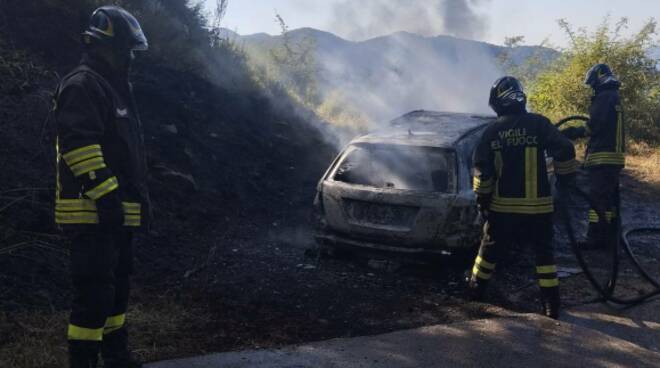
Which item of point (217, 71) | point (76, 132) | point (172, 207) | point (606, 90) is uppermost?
point (217, 71)

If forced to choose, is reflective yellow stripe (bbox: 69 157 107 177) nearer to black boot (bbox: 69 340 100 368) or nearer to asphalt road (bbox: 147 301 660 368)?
black boot (bbox: 69 340 100 368)

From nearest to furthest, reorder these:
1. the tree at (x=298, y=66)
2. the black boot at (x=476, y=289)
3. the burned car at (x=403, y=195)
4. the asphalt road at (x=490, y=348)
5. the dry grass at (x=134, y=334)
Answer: the dry grass at (x=134, y=334)
the asphalt road at (x=490, y=348)
the black boot at (x=476, y=289)
the burned car at (x=403, y=195)
the tree at (x=298, y=66)

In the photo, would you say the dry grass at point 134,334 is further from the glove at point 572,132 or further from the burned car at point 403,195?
the glove at point 572,132

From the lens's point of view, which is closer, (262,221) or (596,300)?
(596,300)

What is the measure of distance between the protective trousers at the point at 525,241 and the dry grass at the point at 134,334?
237 centimetres

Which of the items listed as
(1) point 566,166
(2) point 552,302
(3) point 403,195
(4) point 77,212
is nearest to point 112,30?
(4) point 77,212

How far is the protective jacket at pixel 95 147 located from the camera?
9.90ft

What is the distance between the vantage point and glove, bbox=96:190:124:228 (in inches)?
121

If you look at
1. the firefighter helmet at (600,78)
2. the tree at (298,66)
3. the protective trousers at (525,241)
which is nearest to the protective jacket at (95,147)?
the protective trousers at (525,241)

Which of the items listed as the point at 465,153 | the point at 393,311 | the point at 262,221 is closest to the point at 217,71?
the point at 262,221

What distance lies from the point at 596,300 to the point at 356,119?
10.4m

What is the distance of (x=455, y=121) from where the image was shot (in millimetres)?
6684

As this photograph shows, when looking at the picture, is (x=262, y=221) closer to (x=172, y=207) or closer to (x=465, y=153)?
(x=172, y=207)

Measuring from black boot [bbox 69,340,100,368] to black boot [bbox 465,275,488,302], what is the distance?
319 centimetres
